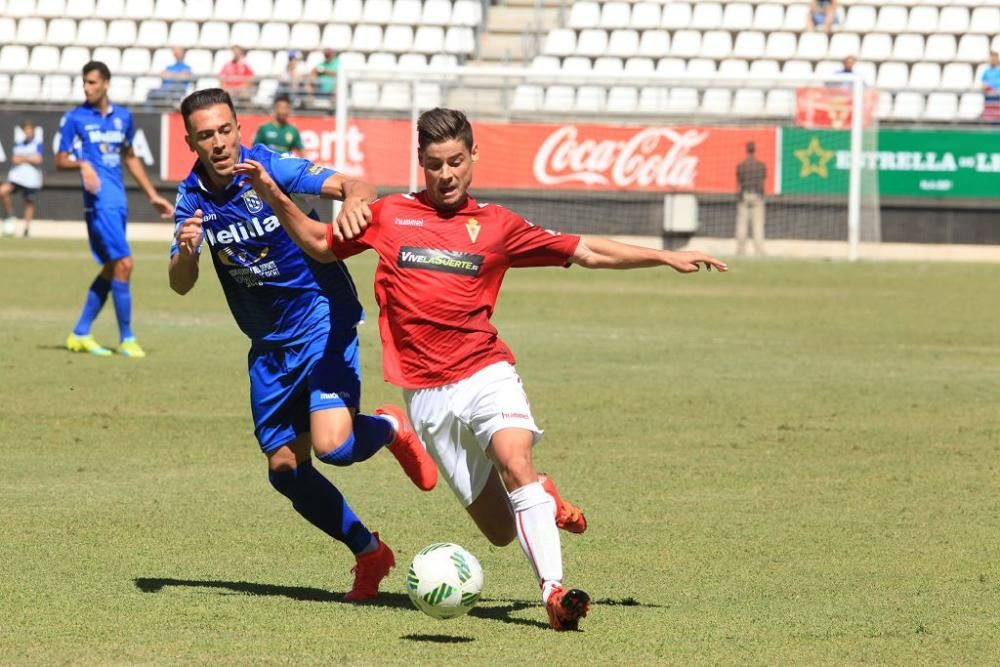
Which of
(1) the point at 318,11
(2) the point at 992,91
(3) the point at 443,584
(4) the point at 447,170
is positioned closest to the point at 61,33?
(1) the point at 318,11

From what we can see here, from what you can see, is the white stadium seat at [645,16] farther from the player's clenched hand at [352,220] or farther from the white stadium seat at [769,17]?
the player's clenched hand at [352,220]

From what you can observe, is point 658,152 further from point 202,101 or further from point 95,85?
point 202,101

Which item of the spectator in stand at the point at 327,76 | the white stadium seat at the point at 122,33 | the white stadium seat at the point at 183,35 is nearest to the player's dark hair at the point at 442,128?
the spectator in stand at the point at 327,76

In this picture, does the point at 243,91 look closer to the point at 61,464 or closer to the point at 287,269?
the point at 61,464

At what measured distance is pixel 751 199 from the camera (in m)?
28.3

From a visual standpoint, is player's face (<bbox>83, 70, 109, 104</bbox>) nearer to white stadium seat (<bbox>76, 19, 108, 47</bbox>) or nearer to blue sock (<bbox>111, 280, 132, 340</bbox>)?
blue sock (<bbox>111, 280, 132, 340</bbox>)

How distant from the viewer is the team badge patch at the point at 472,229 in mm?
6180

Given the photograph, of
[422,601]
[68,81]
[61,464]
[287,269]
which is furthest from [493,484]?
[68,81]

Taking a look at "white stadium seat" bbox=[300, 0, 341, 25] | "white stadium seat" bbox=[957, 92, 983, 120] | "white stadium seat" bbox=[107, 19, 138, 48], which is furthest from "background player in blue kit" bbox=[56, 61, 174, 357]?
"white stadium seat" bbox=[107, 19, 138, 48]

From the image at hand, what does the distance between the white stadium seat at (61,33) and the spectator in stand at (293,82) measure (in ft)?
21.1

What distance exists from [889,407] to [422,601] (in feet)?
23.1

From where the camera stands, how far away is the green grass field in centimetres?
583

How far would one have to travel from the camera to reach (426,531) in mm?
7891

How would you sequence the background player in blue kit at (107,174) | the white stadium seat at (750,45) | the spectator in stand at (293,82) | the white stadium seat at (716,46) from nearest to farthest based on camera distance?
the background player in blue kit at (107,174), the spectator in stand at (293,82), the white stadium seat at (750,45), the white stadium seat at (716,46)
